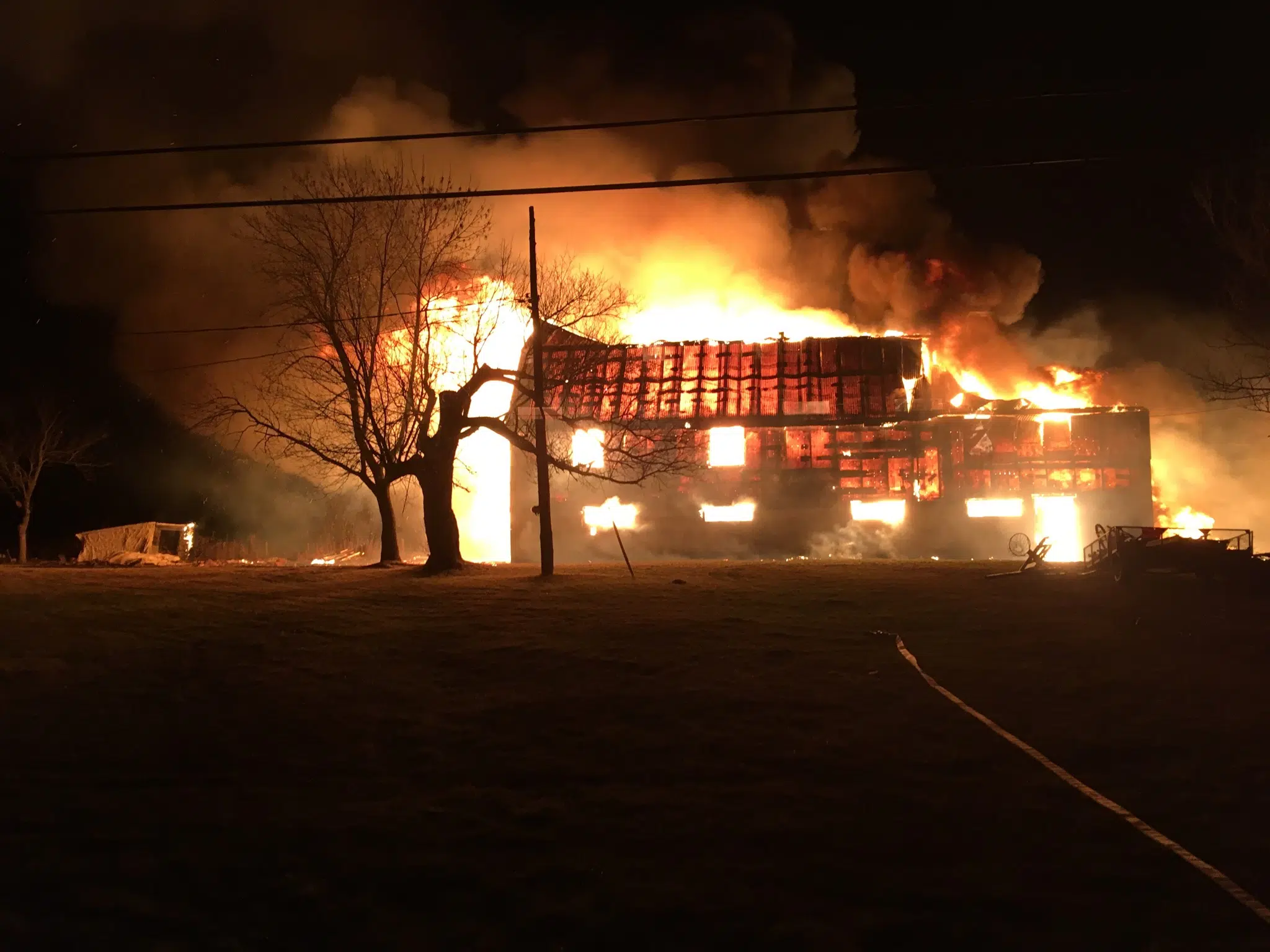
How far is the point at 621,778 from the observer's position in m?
7.58

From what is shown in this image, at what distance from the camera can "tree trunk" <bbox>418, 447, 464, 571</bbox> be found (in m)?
21.0

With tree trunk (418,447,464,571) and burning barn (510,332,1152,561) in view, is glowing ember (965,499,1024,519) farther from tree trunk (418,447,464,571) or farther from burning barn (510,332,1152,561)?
tree trunk (418,447,464,571)

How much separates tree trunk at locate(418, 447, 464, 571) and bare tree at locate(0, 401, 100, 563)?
1776 cm

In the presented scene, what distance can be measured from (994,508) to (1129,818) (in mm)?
27189

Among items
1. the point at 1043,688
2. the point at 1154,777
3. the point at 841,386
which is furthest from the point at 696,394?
the point at 1154,777

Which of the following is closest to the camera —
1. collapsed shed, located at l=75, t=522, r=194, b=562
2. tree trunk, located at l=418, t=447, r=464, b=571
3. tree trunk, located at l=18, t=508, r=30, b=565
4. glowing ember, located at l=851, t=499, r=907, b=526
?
tree trunk, located at l=418, t=447, r=464, b=571

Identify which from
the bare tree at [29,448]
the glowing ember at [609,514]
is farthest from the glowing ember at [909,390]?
the bare tree at [29,448]

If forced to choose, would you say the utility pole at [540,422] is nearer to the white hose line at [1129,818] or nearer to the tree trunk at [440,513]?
the tree trunk at [440,513]

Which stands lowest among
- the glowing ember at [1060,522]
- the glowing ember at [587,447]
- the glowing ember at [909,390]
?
the glowing ember at [1060,522]

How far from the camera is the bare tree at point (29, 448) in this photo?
34469 mm

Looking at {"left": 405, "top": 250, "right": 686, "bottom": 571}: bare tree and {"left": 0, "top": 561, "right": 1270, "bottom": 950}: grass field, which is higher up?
{"left": 405, "top": 250, "right": 686, "bottom": 571}: bare tree

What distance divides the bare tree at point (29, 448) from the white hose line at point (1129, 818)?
31165mm

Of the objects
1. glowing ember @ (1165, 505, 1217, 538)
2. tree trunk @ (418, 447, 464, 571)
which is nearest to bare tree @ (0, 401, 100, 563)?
tree trunk @ (418, 447, 464, 571)

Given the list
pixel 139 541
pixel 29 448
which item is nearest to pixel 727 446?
pixel 139 541
